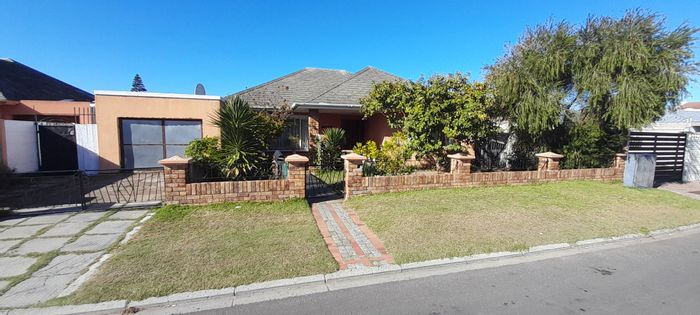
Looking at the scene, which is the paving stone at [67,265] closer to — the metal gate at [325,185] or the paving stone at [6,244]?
the paving stone at [6,244]

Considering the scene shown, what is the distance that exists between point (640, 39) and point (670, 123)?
29.4ft

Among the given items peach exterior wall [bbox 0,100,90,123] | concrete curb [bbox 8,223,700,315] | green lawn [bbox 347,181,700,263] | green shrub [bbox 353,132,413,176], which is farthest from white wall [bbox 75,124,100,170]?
green lawn [bbox 347,181,700,263]

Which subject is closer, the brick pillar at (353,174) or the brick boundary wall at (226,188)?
the brick boundary wall at (226,188)

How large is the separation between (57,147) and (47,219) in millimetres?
7498

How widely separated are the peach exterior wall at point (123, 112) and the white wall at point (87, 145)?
0.41 m

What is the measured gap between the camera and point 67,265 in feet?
12.0

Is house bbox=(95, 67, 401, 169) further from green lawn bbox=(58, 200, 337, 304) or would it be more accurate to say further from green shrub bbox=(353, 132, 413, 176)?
green lawn bbox=(58, 200, 337, 304)

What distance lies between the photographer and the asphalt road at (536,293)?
9.46 feet

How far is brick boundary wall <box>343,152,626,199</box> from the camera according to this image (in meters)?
6.88

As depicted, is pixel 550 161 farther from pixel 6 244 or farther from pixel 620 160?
pixel 6 244

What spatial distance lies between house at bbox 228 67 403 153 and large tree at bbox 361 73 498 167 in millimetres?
2667

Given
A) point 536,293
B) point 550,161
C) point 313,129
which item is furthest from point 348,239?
point 313,129

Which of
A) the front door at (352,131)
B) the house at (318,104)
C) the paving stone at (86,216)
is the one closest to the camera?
the paving stone at (86,216)

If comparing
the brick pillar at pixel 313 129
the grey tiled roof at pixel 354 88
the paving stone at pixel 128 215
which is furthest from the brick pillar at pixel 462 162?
the paving stone at pixel 128 215
